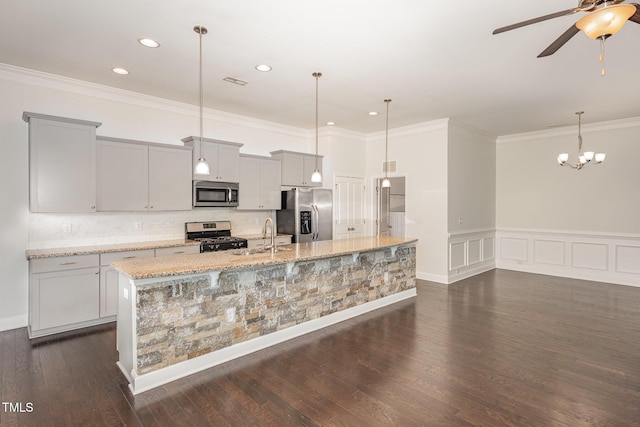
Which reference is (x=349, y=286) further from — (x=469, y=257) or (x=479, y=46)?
(x=469, y=257)

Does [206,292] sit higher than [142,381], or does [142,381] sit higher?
[206,292]

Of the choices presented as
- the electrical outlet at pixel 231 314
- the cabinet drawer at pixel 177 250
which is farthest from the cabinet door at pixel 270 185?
the electrical outlet at pixel 231 314

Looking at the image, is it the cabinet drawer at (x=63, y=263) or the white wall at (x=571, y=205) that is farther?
the white wall at (x=571, y=205)

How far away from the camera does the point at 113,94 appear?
458 centimetres

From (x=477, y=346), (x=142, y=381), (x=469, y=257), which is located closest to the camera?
(x=142, y=381)

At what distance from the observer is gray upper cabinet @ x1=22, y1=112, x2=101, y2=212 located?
12.4 feet

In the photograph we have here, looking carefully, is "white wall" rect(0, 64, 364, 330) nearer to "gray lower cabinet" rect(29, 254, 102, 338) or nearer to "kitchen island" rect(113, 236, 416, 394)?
"gray lower cabinet" rect(29, 254, 102, 338)

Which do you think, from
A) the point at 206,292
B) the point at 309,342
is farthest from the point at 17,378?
the point at 309,342

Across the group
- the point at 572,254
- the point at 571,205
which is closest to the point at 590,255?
the point at 572,254

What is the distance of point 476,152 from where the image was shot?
7.05m

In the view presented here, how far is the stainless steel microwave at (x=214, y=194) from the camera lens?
16.7 ft

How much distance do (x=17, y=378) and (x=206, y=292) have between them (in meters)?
1.65

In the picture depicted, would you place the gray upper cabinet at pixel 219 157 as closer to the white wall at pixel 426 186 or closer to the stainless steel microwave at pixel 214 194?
the stainless steel microwave at pixel 214 194

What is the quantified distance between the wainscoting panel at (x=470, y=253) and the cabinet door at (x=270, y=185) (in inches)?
127
